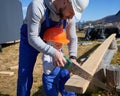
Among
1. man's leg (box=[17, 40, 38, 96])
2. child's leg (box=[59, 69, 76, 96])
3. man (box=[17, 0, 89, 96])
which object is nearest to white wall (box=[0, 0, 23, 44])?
man's leg (box=[17, 40, 38, 96])

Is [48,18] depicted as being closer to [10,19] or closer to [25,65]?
[25,65]

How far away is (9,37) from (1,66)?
621cm

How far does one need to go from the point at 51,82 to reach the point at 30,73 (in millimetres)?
429

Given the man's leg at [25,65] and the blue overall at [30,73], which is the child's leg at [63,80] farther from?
the man's leg at [25,65]

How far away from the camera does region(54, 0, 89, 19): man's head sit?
3.26 metres

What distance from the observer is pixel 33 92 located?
634 cm

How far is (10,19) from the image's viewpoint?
15.8 m

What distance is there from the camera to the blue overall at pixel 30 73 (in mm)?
3787

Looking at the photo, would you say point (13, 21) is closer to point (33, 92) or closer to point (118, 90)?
point (33, 92)

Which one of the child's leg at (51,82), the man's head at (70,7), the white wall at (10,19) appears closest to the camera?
the man's head at (70,7)

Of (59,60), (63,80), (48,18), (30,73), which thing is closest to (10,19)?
(30,73)

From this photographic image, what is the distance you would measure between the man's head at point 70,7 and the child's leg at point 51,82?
0.84 meters

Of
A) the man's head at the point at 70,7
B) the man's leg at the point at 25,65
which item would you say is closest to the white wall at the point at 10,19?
the man's leg at the point at 25,65

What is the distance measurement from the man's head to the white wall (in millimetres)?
11578
